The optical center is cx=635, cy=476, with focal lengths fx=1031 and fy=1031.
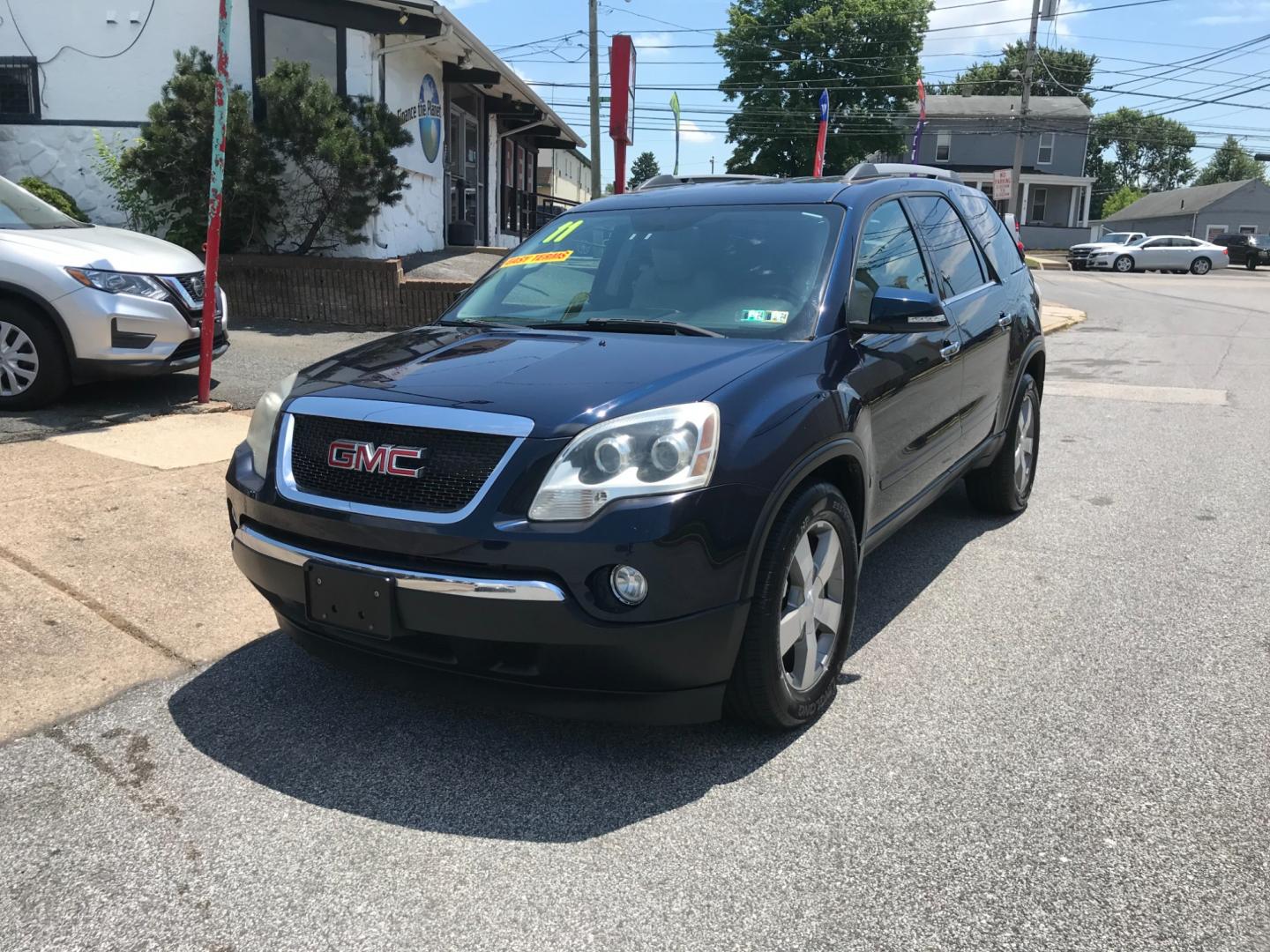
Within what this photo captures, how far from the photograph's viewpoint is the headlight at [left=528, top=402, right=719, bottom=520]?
2.71 m

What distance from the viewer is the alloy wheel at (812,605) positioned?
313cm

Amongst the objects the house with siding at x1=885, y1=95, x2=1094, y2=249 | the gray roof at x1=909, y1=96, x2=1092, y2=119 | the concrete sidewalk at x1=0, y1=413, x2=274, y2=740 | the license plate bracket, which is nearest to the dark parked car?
the house with siding at x1=885, y1=95, x2=1094, y2=249

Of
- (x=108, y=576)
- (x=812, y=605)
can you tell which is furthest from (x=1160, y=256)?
(x=108, y=576)

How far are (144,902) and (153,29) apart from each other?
13920mm

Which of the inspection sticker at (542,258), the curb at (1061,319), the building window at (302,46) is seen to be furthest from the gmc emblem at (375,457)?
the curb at (1061,319)

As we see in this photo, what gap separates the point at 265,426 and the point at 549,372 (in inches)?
38.3

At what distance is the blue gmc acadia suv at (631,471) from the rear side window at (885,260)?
0.02 metres

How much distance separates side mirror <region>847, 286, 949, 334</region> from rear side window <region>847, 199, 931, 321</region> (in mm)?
64

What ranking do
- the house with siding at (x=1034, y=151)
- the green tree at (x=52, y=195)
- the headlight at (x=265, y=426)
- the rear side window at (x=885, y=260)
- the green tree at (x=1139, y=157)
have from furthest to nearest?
the green tree at (x=1139, y=157)
the house with siding at (x=1034, y=151)
the green tree at (x=52, y=195)
the rear side window at (x=885, y=260)
the headlight at (x=265, y=426)

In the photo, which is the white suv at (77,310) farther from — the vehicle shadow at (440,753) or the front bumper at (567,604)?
the front bumper at (567,604)

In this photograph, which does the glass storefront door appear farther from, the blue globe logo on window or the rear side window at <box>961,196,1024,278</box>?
the rear side window at <box>961,196,1024,278</box>

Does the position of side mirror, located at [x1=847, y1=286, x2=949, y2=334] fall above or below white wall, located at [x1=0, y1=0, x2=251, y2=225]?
below

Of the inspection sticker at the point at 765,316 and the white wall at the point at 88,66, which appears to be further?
the white wall at the point at 88,66

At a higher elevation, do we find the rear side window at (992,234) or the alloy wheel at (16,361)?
the rear side window at (992,234)
